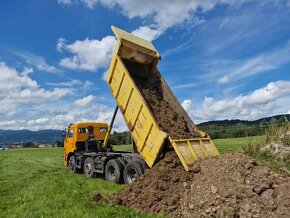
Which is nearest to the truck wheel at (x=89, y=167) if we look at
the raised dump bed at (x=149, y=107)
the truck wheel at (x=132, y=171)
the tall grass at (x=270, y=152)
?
the truck wheel at (x=132, y=171)

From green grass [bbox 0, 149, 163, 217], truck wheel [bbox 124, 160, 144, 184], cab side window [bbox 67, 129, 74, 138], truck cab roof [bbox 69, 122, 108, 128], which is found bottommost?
green grass [bbox 0, 149, 163, 217]

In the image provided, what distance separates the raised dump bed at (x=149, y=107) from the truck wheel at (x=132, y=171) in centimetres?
52

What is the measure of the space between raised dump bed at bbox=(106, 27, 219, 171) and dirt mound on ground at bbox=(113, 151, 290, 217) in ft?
2.00

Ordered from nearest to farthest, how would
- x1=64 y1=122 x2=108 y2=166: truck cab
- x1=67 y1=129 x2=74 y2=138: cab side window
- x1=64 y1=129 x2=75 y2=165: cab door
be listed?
x1=64 y1=122 x2=108 y2=166: truck cab → x1=64 y1=129 x2=75 y2=165: cab door → x1=67 y1=129 x2=74 y2=138: cab side window

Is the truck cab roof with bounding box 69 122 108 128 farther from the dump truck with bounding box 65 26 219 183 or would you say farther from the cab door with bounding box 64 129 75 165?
the dump truck with bounding box 65 26 219 183

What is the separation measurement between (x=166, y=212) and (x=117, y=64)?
6392 millimetres

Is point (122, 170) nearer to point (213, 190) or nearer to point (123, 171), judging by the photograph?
point (123, 171)

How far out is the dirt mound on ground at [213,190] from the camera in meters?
7.65

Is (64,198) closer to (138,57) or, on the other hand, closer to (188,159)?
(188,159)

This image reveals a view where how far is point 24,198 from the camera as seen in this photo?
1007 centimetres

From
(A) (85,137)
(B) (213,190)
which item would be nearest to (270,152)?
(B) (213,190)

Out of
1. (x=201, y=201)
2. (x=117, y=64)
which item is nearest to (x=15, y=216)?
(x=201, y=201)

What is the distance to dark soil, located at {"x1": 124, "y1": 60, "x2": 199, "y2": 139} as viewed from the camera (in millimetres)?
11711

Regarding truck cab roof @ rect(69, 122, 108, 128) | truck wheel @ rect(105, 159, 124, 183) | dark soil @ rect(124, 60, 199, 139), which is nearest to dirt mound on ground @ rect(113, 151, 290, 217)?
dark soil @ rect(124, 60, 199, 139)
